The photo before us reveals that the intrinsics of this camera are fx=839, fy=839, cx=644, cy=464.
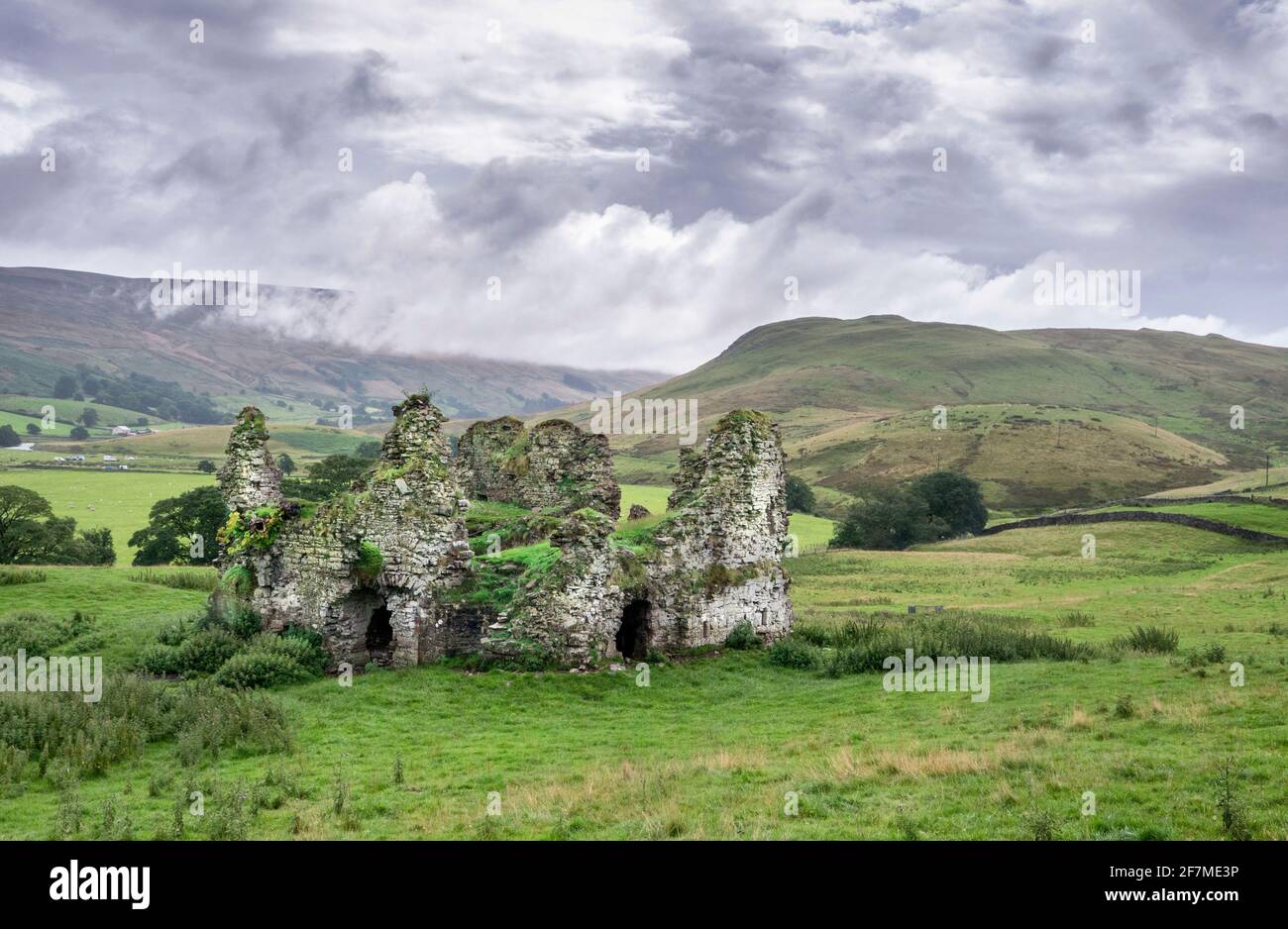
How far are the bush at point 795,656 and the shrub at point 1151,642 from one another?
9.68m

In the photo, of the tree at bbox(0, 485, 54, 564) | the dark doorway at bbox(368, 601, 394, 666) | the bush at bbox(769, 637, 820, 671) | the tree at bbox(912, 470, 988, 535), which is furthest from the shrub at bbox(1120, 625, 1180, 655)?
the tree at bbox(912, 470, 988, 535)

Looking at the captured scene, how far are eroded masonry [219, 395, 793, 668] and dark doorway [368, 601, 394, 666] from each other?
2.5 inches

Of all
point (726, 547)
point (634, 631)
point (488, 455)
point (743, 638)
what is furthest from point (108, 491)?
point (743, 638)

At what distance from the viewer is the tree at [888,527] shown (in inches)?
3285

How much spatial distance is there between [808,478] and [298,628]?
134 meters

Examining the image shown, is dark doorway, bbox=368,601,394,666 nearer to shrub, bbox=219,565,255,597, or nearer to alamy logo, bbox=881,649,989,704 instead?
shrub, bbox=219,565,255,597

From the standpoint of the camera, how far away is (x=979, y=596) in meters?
47.2

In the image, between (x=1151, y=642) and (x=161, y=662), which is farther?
(x=1151, y=642)

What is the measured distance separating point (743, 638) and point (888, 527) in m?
60.4

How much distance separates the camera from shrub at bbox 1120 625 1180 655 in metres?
25.5
